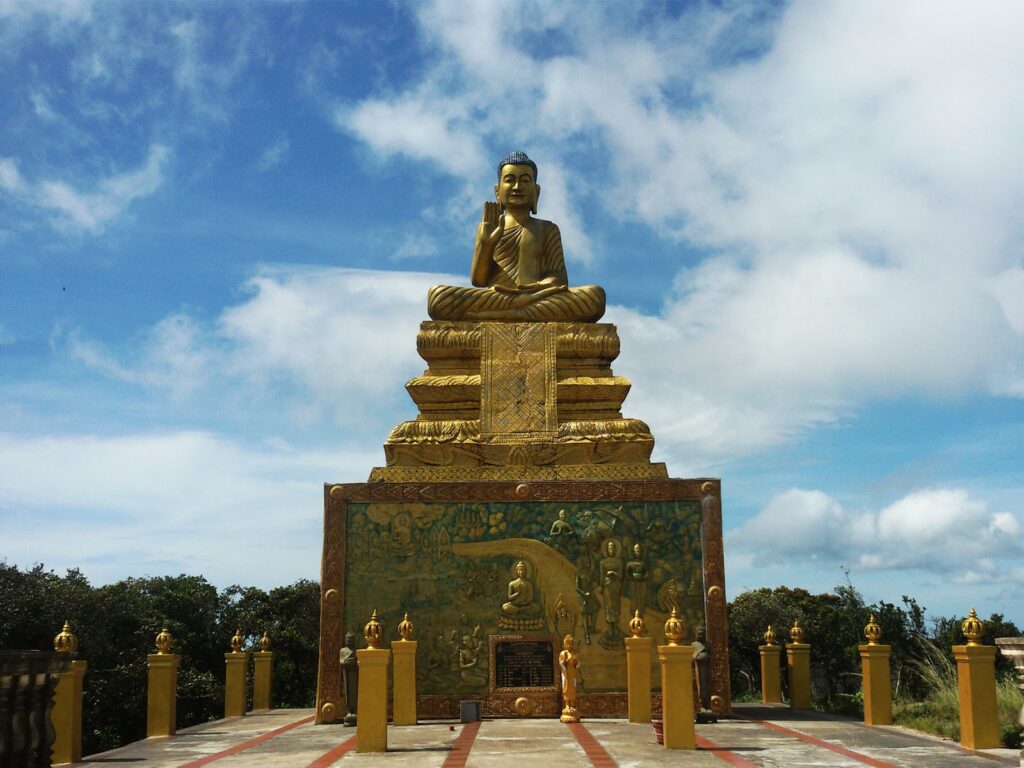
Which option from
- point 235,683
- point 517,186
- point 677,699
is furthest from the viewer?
point 517,186

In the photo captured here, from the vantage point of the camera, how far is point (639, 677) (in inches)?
550

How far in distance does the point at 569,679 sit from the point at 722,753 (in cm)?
341

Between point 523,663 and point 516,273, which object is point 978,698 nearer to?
point 523,663

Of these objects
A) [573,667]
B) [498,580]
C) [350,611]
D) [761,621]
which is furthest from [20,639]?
[761,621]

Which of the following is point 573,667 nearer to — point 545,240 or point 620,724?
point 620,724

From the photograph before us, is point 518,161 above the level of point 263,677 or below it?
above

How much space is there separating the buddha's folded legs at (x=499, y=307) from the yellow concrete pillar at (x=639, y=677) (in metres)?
6.73

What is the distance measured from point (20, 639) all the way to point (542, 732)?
14.9 m

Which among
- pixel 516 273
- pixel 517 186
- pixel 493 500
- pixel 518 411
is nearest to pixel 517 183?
pixel 517 186

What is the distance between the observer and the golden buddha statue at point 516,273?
733 inches

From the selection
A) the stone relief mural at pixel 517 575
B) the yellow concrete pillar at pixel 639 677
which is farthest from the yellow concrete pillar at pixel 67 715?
the yellow concrete pillar at pixel 639 677

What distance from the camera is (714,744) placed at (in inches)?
456

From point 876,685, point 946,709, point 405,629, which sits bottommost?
point 946,709

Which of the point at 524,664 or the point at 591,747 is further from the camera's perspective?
the point at 524,664
